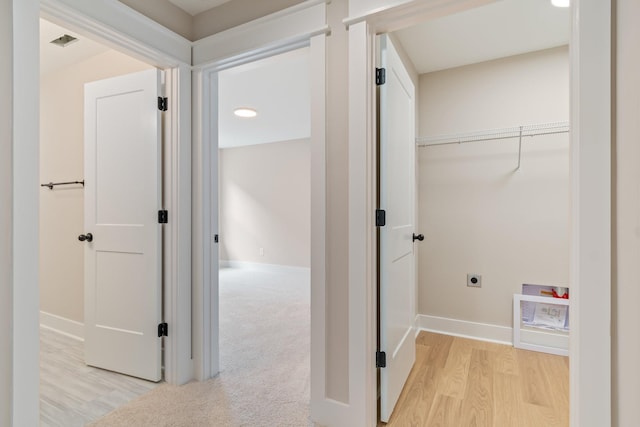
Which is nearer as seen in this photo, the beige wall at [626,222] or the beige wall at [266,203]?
the beige wall at [626,222]

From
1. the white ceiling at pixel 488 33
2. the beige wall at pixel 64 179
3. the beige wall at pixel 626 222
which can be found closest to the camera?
the beige wall at pixel 626 222

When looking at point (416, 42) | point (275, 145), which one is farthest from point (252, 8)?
point (275, 145)

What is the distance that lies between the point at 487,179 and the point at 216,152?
87.0 inches

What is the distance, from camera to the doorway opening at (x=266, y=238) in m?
1.96

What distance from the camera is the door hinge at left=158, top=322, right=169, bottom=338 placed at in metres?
1.96

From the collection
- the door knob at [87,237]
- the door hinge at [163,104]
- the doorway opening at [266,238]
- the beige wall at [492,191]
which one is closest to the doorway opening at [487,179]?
the beige wall at [492,191]

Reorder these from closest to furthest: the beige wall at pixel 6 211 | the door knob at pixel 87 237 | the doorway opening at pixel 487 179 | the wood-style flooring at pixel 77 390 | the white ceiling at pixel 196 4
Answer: the beige wall at pixel 6 211 → the wood-style flooring at pixel 77 390 → the white ceiling at pixel 196 4 → the door knob at pixel 87 237 → the doorway opening at pixel 487 179

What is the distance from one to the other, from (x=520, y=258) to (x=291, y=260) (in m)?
4.04

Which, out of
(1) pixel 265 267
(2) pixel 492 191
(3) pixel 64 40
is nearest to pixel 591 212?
(2) pixel 492 191

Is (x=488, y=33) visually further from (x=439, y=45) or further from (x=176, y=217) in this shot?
(x=176, y=217)

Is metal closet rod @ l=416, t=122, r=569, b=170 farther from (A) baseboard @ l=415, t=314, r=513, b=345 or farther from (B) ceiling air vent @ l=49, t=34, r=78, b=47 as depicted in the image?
(B) ceiling air vent @ l=49, t=34, r=78, b=47

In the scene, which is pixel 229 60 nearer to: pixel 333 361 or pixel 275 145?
pixel 333 361

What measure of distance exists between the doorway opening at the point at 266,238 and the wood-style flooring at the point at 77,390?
58 cm

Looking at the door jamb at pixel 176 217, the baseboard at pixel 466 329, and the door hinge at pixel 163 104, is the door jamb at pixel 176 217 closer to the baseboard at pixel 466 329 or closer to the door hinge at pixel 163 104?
the door hinge at pixel 163 104
